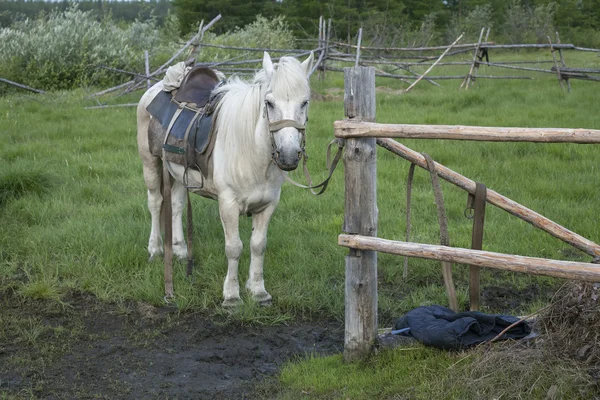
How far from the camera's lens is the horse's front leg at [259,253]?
5602 millimetres

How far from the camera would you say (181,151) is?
5758 millimetres

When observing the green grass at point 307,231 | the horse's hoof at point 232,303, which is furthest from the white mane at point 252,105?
the green grass at point 307,231

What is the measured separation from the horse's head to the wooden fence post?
17.9 inches

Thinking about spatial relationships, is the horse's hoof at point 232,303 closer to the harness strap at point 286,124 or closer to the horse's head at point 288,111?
the horse's head at point 288,111

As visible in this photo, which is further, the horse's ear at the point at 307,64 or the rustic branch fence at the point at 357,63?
the rustic branch fence at the point at 357,63

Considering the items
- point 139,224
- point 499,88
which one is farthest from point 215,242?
point 499,88

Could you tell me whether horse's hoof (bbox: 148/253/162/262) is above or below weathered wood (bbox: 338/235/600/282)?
below

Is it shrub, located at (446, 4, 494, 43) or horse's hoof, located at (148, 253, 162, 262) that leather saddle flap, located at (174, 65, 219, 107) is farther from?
shrub, located at (446, 4, 494, 43)

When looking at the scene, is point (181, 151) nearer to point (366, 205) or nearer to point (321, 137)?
point (366, 205)

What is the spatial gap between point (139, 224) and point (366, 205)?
372 cm

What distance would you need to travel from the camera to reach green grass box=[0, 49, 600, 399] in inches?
211

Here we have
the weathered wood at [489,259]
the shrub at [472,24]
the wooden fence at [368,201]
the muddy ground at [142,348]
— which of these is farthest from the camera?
the shrub at [472,24]

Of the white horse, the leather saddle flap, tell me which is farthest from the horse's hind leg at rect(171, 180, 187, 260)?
the leather saddle flap

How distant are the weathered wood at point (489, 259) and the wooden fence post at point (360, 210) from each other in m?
0.12
